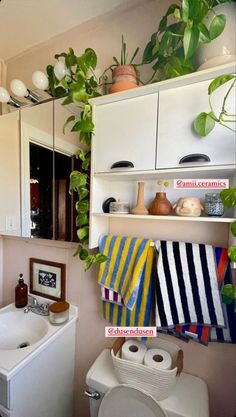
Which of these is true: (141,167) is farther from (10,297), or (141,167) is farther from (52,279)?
(10,297)

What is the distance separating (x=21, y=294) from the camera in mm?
1253

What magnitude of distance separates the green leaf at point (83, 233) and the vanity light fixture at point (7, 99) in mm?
958

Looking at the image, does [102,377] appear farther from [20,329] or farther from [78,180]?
[78,180]

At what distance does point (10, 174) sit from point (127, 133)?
93 centimetres

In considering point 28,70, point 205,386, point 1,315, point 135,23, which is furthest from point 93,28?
point 205,386

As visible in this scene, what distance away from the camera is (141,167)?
783 millimetres

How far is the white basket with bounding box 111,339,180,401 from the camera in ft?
2.60

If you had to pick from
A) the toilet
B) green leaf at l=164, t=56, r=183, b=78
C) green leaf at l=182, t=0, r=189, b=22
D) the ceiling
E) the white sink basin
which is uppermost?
the ceiling

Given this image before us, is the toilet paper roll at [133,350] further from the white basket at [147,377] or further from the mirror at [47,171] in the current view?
the mirror at [47,171]

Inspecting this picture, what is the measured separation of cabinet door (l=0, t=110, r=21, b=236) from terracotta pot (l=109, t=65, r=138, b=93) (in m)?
0.78

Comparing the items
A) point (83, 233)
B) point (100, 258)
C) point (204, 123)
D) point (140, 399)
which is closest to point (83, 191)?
point (83, 233)

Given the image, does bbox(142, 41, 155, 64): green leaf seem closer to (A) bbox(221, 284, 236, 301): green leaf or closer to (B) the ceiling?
(B) the ceiling

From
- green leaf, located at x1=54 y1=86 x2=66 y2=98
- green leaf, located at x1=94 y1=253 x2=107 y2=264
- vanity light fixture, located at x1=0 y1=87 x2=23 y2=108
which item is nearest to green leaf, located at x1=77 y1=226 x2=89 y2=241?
green leaf, located at x1=94 y1=253 x2=107 y2=264

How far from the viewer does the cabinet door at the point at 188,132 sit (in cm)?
65
